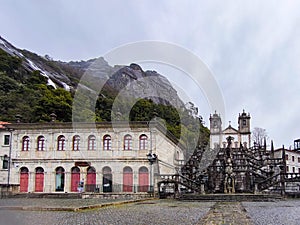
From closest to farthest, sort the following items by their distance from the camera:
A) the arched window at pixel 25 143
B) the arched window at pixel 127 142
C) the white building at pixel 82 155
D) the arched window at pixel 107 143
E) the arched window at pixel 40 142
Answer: the white building at pixel 82 155, the arched window at pixel 127 142, the arched window at pixel 107 143, the arched window at pixel 40 142, the arched window at pixel 25 143

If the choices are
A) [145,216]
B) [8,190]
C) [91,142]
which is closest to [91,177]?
[91,142]

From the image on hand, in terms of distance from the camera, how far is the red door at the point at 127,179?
35.5 metres

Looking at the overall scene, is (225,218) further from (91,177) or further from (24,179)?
(24,179)

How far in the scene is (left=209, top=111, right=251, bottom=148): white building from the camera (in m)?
88.9

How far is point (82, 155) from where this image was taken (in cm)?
3672

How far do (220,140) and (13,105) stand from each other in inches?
1808

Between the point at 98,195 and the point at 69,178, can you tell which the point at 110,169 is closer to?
the point at 69,178

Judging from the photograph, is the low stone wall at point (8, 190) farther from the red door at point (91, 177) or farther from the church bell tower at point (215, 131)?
the church bell tower at point (215, 131)

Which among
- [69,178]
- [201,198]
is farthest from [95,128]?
[201,198]

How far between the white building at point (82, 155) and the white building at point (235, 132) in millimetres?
53604

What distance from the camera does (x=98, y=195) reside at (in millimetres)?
30000

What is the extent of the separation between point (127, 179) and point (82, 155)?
Result: 4.76 metres

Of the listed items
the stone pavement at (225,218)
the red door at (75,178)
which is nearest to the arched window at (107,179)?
the red door at (75,178)

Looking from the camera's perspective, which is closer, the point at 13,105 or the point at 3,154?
the point at 3,154
